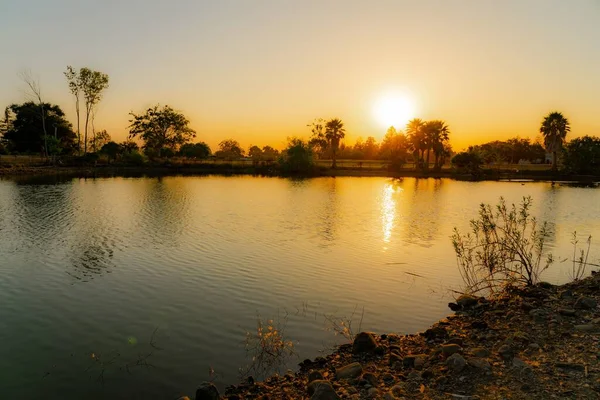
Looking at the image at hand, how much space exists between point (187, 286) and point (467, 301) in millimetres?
11389

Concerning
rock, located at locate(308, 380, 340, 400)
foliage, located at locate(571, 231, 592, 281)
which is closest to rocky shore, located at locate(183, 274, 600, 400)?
rock, located at locate(308, 380, 340, 400)

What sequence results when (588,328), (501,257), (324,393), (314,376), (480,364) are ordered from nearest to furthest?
(324,393) → (480,364) → (314,376) → (588,328) → (501,257)

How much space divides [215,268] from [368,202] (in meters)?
34.0

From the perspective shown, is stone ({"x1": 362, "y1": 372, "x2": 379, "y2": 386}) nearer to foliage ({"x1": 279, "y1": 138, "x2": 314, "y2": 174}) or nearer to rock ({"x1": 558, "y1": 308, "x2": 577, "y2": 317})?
rock ({"x1": 558, "y1": 308, "x2": 577, "y2": 317})

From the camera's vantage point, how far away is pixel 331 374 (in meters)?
9.45

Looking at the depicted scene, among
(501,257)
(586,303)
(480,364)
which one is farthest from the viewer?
(501,257)

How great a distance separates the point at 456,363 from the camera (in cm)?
882

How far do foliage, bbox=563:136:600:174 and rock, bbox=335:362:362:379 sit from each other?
12110cm

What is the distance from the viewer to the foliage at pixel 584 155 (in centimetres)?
10375

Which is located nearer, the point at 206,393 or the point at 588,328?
the point at 206,393

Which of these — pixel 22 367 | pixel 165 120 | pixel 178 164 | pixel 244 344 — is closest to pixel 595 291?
pixel 244 344

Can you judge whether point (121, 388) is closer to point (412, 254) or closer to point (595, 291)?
point (595, 291)

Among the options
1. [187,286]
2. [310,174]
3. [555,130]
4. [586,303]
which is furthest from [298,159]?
[586,303]

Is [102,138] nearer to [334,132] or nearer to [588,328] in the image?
[334,132]
